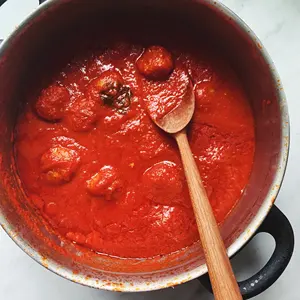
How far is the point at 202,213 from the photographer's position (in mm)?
1321

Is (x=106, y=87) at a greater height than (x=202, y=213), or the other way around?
(x=106, y=87)

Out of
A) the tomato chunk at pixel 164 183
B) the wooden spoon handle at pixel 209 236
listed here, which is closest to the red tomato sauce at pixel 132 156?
the tomato chunk at pixel 164 183

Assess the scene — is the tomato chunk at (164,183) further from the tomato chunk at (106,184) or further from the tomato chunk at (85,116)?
the tomato chunk at (85,116)

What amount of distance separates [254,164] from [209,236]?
1.10 ft

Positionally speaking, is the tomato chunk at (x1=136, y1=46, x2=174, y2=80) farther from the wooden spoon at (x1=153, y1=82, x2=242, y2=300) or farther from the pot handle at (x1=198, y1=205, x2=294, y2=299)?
the pot handle at (x1=198, y1=205, x2=294, y2=299)

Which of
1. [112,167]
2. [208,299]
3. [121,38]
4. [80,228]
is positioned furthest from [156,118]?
[208,299]

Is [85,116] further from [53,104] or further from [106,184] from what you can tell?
[106,184]

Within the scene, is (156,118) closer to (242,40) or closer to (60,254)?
(242,40)

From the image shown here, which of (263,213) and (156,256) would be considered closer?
(263,213)

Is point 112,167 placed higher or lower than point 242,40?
lower

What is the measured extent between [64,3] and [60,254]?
72 cm

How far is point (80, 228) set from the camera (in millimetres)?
1539

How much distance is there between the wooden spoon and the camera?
3.92 feet

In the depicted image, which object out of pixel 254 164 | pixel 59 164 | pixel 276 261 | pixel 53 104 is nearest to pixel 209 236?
pixel 276 261
